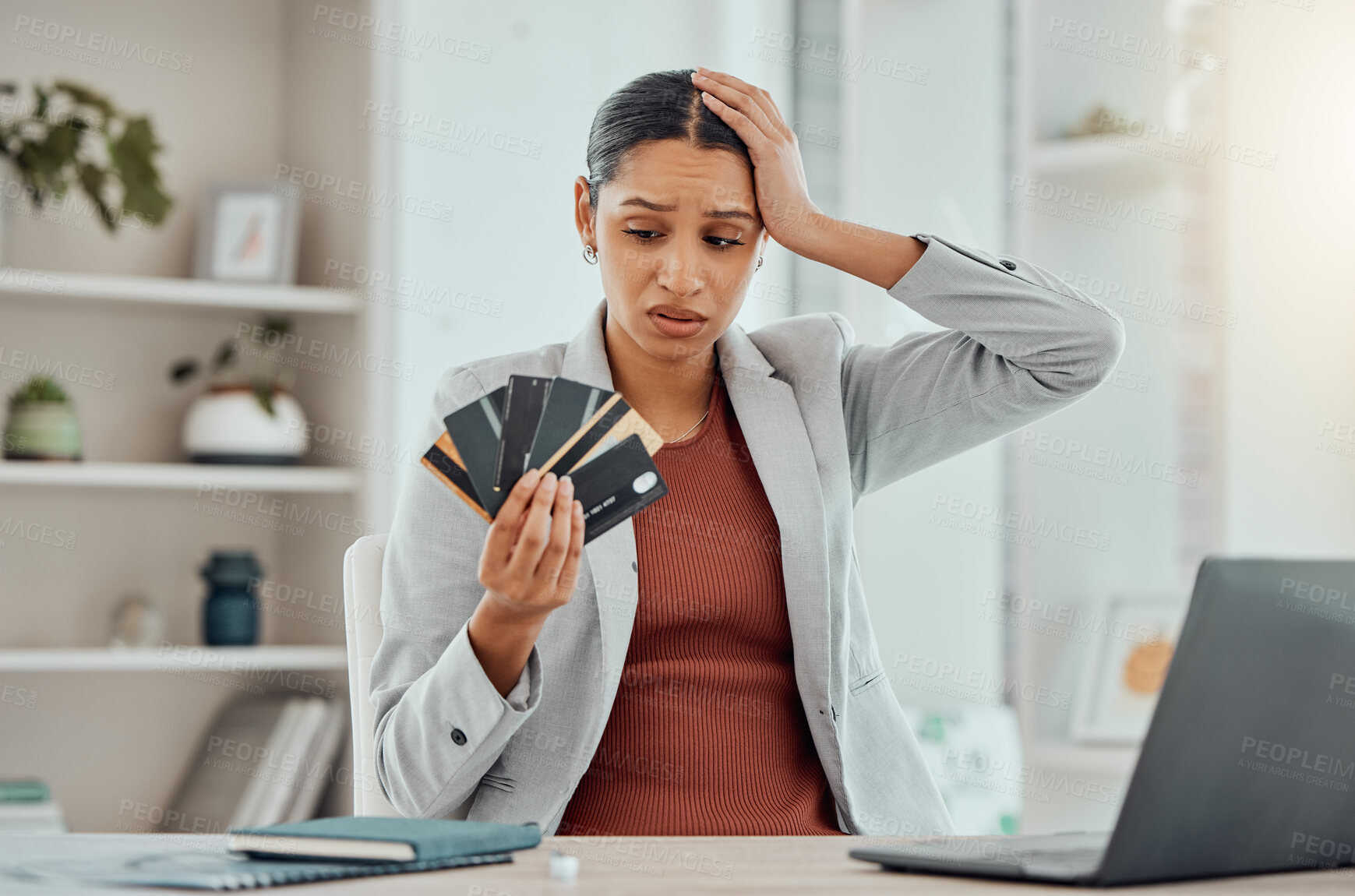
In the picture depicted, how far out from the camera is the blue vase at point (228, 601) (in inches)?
117

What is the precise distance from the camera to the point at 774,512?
1.49 meters

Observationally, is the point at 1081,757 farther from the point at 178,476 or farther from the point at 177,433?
the point at 177,433

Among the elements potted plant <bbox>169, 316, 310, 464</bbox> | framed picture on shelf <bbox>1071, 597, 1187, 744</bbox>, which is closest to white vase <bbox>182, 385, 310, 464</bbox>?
potted plant <bbox>169, 316, 310, 464</bbox>

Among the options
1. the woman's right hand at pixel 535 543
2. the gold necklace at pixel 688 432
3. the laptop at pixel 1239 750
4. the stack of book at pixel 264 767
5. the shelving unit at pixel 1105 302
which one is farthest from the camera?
the stack of book at pixel 264 767

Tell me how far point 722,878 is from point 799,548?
2.04 feet

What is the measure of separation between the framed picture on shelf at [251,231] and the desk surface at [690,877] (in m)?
2.20

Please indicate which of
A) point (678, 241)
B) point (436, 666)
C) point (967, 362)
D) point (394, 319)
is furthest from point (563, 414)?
point (394, 319)

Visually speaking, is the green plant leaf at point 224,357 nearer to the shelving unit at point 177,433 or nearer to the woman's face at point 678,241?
the shelving unit at point 177,433

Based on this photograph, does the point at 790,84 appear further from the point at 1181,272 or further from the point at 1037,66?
the point at 1181,272

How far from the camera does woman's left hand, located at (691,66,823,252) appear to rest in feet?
A: 5.01

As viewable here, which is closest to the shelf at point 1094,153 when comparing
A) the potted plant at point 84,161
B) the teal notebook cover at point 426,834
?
the potted plant at point 84,161

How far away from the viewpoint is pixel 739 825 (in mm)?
1351

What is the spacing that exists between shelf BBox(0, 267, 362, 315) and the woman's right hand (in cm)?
205

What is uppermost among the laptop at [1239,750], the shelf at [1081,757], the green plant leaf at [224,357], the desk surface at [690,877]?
the green plant leaf at [224,357]
